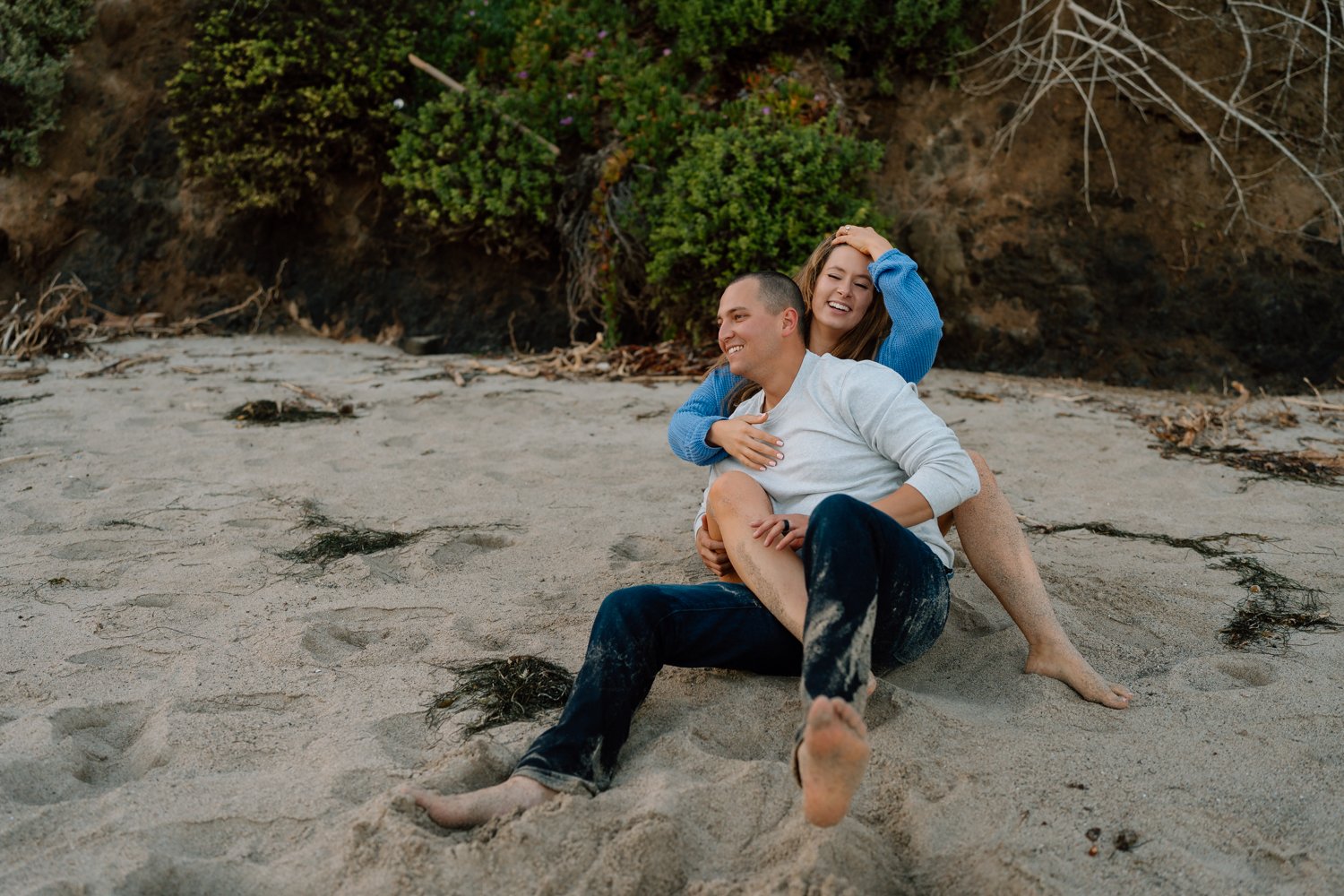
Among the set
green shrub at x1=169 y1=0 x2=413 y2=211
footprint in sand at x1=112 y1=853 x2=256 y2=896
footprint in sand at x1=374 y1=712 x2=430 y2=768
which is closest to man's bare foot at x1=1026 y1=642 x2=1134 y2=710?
footprint in sand at x1=374 y1=712 x2=430 y2=768

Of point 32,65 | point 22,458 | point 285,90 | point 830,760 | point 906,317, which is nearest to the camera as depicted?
point 830,760

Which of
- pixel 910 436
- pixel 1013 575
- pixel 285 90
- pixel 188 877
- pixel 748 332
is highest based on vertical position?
pixel 285 90

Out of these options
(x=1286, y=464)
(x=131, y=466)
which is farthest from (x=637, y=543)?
(x=1286, y=464)

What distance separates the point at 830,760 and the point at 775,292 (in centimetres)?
147

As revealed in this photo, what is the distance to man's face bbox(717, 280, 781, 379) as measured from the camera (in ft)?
9.41

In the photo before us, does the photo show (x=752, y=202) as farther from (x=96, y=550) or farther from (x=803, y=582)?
(x=803, y=582)

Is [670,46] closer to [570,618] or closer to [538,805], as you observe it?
[570,618]

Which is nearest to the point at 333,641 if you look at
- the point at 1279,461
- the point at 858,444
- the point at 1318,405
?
the point at 858,444

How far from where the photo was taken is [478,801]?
2.04 m

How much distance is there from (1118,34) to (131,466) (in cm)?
675

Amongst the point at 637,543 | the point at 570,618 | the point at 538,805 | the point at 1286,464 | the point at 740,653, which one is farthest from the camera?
the point at 1286,464

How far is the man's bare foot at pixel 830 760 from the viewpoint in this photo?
1830 millimetres

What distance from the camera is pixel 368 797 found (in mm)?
2127

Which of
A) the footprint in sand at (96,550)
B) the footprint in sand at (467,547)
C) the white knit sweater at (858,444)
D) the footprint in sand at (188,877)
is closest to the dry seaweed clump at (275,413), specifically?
the footprint in sand at (96,550)
